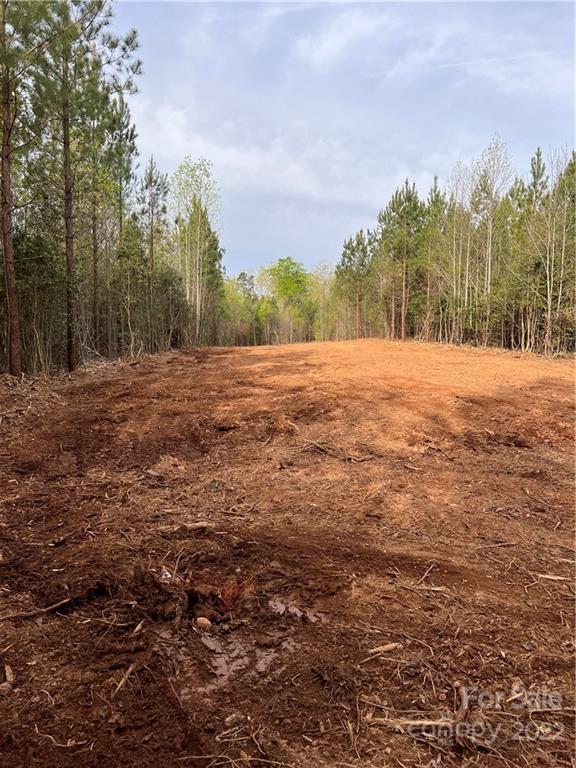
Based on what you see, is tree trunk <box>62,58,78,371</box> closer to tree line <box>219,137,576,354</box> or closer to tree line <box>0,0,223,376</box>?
tree line <box>0,0,223,376</box>

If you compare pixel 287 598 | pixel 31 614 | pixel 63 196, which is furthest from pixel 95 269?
pixel 287 598

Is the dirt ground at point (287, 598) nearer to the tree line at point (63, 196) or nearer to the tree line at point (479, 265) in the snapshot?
the tree line at point (63, 196)

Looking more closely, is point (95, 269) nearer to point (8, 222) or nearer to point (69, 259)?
point (69, 259)

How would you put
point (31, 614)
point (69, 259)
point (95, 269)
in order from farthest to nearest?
point (95, 269)
point (69, 259)
point (31, 614)

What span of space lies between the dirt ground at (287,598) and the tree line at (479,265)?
45.9ft

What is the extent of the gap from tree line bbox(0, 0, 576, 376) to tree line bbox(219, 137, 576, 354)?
0.08 meters

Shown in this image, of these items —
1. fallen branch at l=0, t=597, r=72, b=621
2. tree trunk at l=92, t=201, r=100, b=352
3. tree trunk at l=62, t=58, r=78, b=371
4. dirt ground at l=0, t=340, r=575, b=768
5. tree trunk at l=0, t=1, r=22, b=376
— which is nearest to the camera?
dirt ground at l=0, t=340, r=575, b=768

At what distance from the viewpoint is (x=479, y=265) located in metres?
21.3

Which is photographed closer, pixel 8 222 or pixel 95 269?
pixel 8 222

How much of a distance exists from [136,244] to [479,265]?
1566 centimetres

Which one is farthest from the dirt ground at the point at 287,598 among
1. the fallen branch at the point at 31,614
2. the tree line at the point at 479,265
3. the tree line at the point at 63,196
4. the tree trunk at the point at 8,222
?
the tree line at the point at 479,265

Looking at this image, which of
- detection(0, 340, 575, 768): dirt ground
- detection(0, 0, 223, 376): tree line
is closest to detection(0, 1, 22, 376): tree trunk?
detection(0, 0, 223, 376): tree line

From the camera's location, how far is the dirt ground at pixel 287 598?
143cm

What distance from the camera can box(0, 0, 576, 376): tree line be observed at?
821cm
